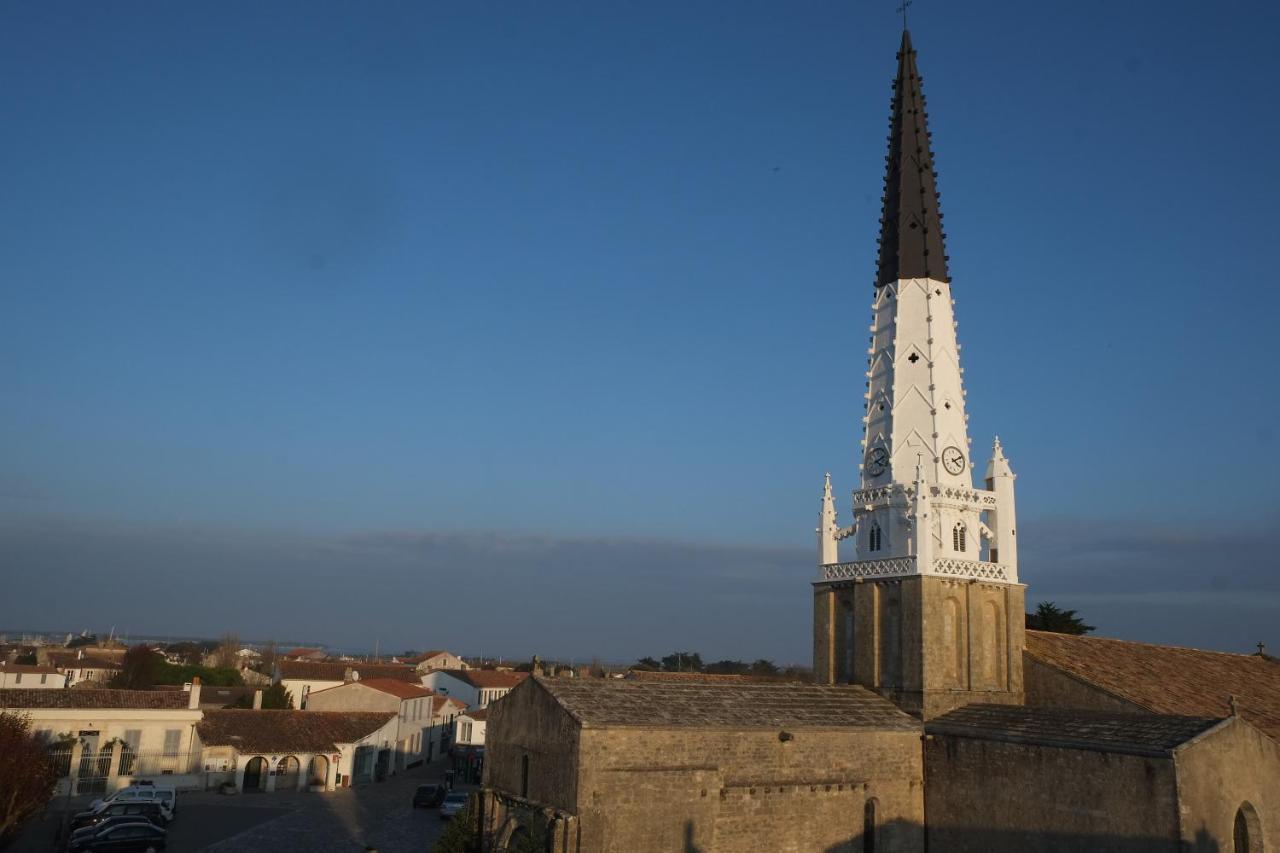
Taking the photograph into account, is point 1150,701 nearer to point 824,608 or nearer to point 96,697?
point 824,608

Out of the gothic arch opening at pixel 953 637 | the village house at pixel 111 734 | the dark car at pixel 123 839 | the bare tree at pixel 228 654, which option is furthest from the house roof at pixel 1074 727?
the bare tree at pixel 228 654

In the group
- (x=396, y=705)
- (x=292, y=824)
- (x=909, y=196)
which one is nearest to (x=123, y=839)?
(x=292, y=824)

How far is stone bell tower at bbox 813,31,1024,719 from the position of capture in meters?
28.8

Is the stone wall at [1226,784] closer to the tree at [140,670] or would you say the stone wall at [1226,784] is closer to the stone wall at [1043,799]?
the stone wall at [1043,799]

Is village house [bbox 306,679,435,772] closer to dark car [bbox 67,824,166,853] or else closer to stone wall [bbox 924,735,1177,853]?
dark car [bbox 67,824,166,853]

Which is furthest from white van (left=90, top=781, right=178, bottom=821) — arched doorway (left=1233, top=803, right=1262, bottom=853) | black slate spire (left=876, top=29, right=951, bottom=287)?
arched doorway (left=1233, top=803, right=1262, bottom=853)

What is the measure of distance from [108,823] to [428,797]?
15.4m

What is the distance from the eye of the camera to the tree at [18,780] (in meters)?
28.4

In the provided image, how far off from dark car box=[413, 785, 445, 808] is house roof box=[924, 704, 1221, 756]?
2599 centimetres

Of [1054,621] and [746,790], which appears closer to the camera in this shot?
[746,790]

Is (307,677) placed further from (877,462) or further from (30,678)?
(877,462)

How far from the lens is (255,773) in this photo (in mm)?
49625

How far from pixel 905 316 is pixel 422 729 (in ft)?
162

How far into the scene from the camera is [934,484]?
29.7m
